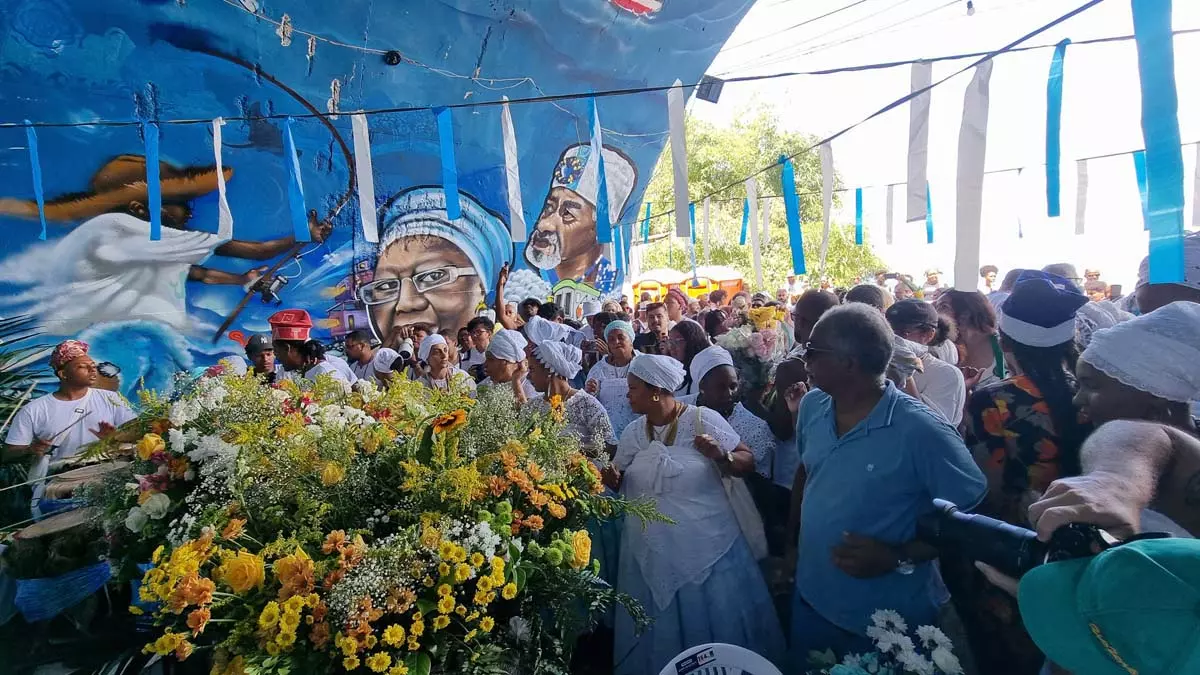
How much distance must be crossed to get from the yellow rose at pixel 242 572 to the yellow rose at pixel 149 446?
76cm

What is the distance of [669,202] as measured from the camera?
22047mm

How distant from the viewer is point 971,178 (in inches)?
116

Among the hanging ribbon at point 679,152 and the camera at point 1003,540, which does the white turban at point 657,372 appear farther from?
the hanging ribbon at point 679,152

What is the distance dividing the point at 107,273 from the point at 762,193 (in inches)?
720

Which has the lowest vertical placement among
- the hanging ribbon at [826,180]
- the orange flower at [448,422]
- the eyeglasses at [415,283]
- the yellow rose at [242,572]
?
the yellow rose at [242,572]

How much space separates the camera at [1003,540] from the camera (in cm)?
90

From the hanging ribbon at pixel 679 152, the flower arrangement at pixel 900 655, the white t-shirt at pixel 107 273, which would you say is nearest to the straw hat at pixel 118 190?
the white t-shirt at pixel 107 273

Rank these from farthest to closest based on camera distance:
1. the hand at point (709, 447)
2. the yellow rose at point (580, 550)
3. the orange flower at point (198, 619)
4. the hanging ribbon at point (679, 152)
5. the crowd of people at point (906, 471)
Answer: the hanging ribbon at point (679, 152)
the hand at point (709, 447)
the yellow rose at point (580, 550)
the orange flower at point (198, 619)
the crowd of people at point (906, 471)

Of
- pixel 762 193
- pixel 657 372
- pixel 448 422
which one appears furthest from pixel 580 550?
pixel 762 193

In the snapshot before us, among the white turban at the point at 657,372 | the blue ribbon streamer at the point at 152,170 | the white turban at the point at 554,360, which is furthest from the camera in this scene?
the blue ribbon streamer at the point at 152,170

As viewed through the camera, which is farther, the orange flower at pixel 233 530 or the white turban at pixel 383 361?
the white turban at pixel 383 361

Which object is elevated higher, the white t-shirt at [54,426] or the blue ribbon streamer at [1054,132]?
A: the blue ribbon streamer at [1054,132]

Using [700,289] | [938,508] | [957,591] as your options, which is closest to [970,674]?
[957,591]

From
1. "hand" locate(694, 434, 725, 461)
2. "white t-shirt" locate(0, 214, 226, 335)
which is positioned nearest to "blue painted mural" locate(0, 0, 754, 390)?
"white t-shirt" locate(0, 214, 226, 335)
